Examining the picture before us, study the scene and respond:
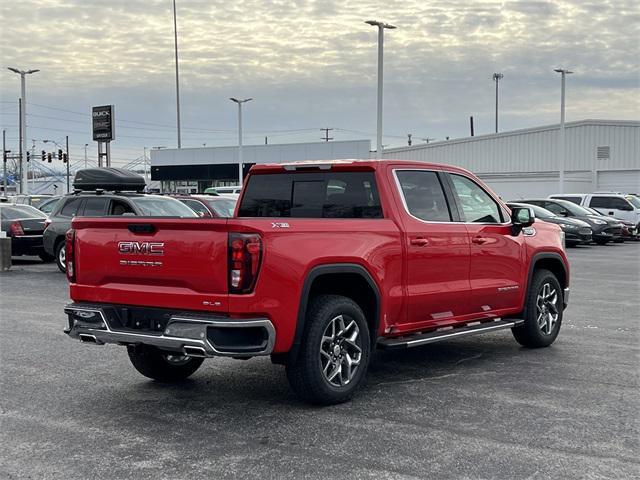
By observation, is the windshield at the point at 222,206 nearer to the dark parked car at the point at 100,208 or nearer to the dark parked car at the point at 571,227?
the dark parked car at the point at 100,208

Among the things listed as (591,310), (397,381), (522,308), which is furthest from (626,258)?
(397,381)

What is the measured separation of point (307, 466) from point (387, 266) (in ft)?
7.32

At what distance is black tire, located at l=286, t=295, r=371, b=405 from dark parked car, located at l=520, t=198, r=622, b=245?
2307 centimetres

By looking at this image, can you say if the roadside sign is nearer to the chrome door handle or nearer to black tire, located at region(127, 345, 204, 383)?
black tire, located at region(127, 345, 204, 383)

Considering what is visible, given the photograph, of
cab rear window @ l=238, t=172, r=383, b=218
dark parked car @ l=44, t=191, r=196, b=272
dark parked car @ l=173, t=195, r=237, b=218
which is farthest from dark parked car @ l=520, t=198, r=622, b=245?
cab rear window @ l=238, t=172, r=383, b=218

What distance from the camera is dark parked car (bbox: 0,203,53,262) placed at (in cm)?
2034

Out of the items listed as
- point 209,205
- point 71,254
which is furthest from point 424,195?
point 209,205

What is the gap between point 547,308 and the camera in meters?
9.10

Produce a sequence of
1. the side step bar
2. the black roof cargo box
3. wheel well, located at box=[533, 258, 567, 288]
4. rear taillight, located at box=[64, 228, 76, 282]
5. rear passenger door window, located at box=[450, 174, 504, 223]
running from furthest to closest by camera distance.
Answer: the black roof cargo box, wheel well, located at box=[533, 258, 567, 288], rear passenger door window, located at box=[450, 174, 504, 223], the side step bar, rear taillight, located at box=[64, 228, 76, 282]

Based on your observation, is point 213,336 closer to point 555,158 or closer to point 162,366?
point 162,366

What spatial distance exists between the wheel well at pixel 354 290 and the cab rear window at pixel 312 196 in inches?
27.6

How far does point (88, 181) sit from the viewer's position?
20547 mm

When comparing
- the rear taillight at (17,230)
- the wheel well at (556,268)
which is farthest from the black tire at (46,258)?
the wheel well at (556,268)

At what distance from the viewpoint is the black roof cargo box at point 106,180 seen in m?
20.2
